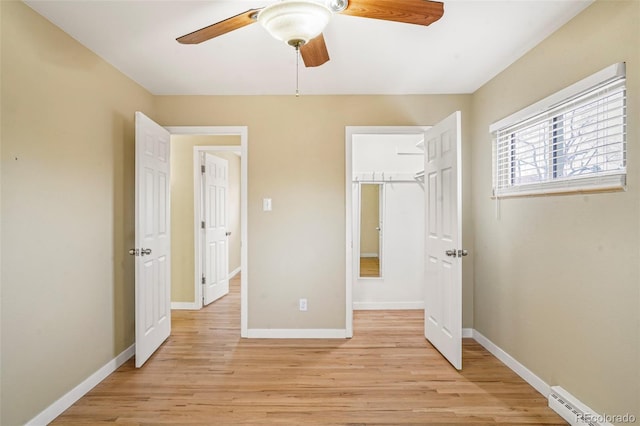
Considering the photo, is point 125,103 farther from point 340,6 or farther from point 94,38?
point 340,6

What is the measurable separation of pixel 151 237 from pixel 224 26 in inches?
77.9

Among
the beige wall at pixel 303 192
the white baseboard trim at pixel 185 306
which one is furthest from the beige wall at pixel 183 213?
the beige wall at pixel 303 192

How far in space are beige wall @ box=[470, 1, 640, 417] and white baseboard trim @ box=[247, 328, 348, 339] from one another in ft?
4.70

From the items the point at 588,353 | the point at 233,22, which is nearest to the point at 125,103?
the point at 233,22

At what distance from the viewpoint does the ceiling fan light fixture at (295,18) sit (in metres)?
1.37

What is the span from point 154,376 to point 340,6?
9.16 ft

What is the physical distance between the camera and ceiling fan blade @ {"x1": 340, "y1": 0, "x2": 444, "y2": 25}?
1.36 metres

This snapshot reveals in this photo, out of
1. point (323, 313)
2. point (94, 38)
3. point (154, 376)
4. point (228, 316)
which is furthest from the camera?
point (228, 316)

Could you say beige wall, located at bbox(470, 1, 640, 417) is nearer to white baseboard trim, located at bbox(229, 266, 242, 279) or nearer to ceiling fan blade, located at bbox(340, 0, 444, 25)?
ceiling fan blade, located at bbox(340, 0, 444, 25)

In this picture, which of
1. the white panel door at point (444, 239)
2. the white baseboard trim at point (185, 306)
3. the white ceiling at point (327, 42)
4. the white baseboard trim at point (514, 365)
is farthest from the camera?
the white baseboard trim at point (185, 306)

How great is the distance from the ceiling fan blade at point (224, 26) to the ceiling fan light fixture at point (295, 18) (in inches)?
3.0

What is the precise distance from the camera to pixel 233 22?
154 centimetres

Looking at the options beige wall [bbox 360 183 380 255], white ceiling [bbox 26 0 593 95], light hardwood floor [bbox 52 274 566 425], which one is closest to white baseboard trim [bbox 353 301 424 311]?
beige wall [bbox 360 183 380 255]

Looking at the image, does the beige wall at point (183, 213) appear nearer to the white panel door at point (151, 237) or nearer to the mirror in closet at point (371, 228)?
the white panel door at point (151, 237)
